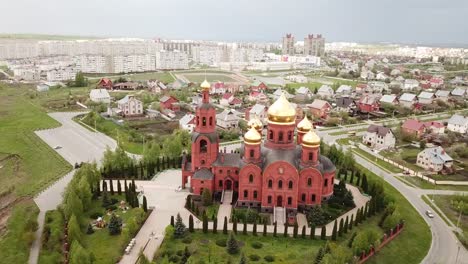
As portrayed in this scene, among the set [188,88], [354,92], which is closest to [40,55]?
[188,88]

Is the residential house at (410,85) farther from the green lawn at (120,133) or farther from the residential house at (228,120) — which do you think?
the green lawn at (120,133)

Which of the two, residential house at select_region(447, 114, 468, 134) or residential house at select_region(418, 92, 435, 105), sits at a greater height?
residential house at select_region(418, 92, 435, 105)

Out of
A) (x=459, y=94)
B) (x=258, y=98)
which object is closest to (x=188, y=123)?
(x=258, y=98)

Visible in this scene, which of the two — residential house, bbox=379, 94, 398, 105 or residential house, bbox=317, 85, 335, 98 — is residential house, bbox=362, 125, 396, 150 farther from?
residential house, bbox=317, 85, 335, 98

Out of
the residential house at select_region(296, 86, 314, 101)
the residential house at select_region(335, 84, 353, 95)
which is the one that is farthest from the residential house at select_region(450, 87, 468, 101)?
the residential house at select_region(296, 86, 314, 101)

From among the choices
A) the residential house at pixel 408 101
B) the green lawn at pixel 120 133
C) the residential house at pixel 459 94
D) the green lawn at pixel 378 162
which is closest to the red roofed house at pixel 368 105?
the residential house at pixel 408 101
